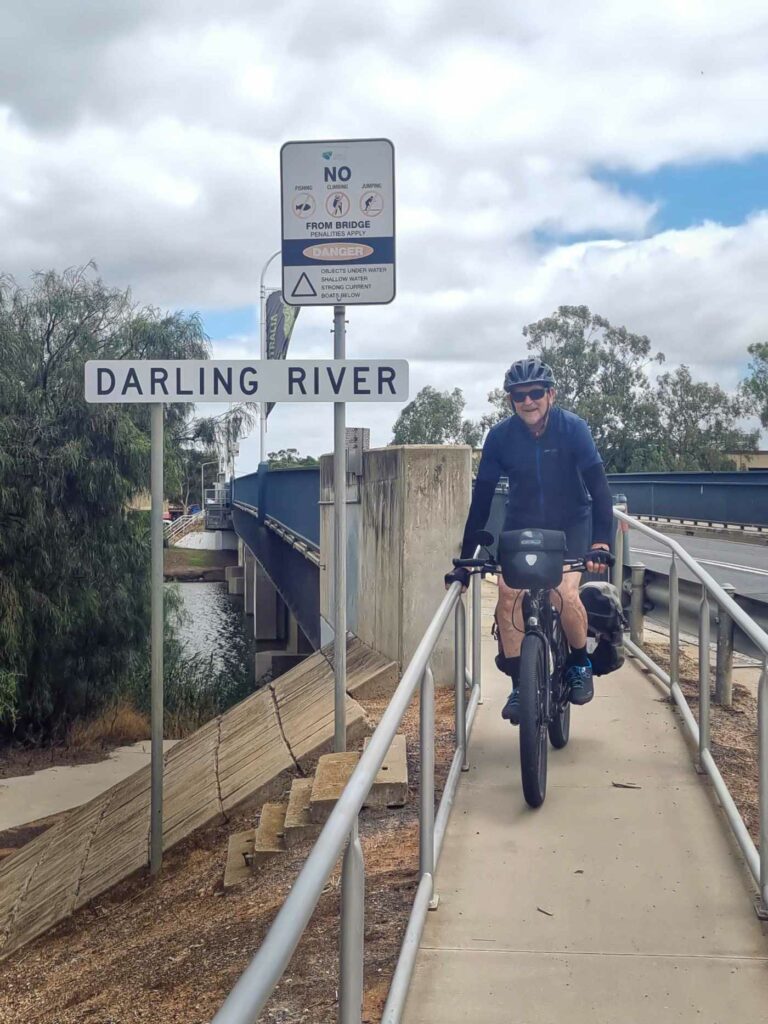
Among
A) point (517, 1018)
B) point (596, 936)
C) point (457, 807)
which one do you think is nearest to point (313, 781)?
point (457, 807)

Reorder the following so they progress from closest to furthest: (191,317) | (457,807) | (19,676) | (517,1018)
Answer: (517,1018)
(457,807)
(19,676)
(191,317)

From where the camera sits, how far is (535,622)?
5121mm

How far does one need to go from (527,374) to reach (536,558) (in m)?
0.91

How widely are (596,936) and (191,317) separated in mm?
20949

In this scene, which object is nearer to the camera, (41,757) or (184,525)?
(41,757)

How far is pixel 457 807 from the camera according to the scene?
209 inches

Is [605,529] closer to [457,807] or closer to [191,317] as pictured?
[457,807]

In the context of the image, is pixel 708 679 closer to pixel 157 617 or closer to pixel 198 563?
pixel 157 617

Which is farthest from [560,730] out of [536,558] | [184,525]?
[184,525]

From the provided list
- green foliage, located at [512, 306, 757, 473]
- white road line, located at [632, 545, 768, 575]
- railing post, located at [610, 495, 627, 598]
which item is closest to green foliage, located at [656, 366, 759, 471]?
green foliage, located at [512, 306, 757, 473]

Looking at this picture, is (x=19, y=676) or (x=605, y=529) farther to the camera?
(x=19, y=676)

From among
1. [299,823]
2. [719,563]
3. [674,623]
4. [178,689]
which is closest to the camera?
[299,823]

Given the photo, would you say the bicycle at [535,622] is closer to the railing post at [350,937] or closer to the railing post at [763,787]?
the railing post at [763,787]

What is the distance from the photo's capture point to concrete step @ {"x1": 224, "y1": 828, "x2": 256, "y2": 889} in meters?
5.61
